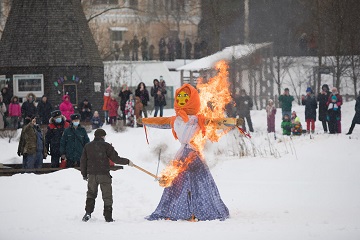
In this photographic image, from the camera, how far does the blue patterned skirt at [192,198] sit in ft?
43.6

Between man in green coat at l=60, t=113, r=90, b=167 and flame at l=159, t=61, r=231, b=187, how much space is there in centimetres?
357

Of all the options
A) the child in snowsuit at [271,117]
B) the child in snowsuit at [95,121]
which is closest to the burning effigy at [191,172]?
the child in snowsuit at [271,117]

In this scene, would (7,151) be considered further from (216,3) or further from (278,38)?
(278,38)

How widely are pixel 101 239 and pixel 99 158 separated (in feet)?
7.35

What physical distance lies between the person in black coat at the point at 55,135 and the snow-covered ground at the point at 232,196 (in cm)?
153

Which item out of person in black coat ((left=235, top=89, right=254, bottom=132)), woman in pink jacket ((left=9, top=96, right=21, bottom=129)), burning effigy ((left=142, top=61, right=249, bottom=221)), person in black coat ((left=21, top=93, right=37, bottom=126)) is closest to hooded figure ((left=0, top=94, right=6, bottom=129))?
woman in pink jacket ((left=9, top=96, right=21, bottom=129))

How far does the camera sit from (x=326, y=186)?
1803 centimetres

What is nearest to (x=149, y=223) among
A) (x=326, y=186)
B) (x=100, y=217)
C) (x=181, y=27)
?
(x=100, y=217)

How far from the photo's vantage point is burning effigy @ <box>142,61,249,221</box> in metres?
13.3

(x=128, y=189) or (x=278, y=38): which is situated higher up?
(x=278, y=38)

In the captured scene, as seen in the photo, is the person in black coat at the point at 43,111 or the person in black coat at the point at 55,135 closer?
the person in black coat at the point at 55,135

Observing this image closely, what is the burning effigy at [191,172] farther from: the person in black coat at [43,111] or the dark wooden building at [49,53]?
the dark wooden building at [49,53]

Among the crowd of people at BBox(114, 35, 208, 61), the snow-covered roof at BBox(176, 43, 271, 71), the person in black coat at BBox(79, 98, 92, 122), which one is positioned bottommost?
the person in black coat at BBox(79, 98, 92, 122)

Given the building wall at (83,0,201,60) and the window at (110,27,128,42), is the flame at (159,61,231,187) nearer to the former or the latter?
the building wall at (83,0,201,60)
